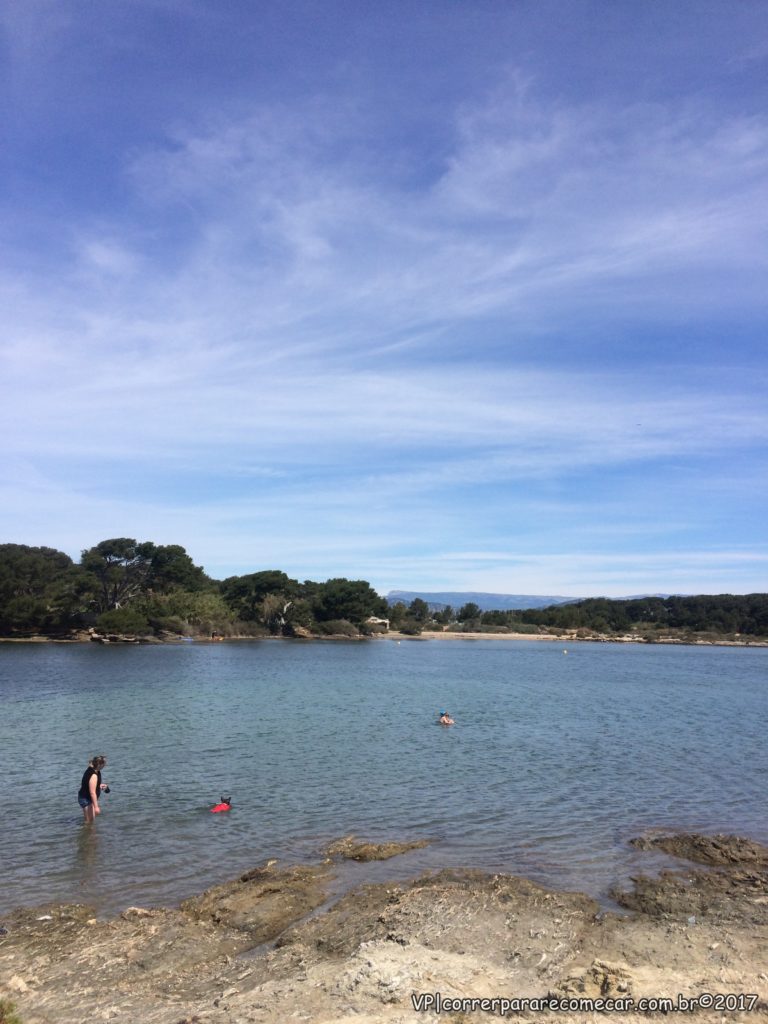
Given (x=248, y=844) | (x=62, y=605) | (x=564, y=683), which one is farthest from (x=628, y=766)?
(x=62, y=605)

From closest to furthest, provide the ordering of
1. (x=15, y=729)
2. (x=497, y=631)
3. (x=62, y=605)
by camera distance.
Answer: (x=15, y=729) < (x=62, y=605) < (x=497, y=631)

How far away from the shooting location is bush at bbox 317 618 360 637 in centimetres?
12988

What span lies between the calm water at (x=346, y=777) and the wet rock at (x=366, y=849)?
36 centimetres

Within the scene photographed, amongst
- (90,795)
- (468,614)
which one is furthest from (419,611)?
(90,795)

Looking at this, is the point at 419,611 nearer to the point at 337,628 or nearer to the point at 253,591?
the point at 337,628

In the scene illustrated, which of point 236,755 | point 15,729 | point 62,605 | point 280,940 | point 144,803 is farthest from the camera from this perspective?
point 62,605

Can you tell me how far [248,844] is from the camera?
16766 millimetres

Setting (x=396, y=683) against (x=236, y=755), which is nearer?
(x=236, y=755)

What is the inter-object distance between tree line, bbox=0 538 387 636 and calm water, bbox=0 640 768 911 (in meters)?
46.1

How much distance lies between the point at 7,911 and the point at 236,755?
15071 mm

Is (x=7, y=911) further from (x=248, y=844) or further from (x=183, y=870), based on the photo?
(x=248, y=844)

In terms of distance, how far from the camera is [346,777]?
24031 millimetres

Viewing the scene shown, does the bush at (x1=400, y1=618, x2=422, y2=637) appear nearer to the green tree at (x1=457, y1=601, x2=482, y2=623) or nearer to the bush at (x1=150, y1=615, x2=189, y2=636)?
the green tree at (x1=457, y1=601, x2=482, y2=623)

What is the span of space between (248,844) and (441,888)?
5419 millimetres
